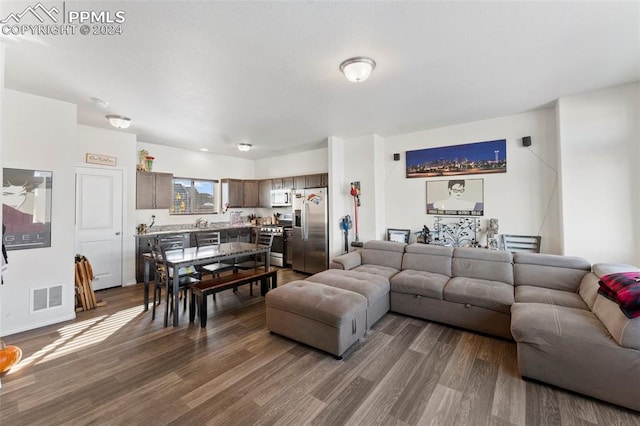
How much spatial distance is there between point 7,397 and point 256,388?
74.4 inches

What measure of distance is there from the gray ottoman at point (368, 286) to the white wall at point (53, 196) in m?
3.23

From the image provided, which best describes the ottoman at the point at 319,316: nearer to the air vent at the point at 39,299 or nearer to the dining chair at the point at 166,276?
the dining chair at the point at 166,276

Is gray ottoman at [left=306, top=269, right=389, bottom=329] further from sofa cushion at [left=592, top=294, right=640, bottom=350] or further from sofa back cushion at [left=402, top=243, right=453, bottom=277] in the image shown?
sofa cushion at [left=592, top=294, right=640, bottom=350]

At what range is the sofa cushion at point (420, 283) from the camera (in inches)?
125

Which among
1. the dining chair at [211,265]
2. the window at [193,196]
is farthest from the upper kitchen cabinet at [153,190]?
the dining chair at [211,265]

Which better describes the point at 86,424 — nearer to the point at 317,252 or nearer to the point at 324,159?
the point at 317,252

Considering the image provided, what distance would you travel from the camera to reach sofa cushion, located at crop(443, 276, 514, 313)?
2.77 metres

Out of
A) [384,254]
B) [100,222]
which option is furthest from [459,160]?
[100,222]

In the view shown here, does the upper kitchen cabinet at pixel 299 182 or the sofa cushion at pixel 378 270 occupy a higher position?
the upper kitchen cabinet at pixel 299 182

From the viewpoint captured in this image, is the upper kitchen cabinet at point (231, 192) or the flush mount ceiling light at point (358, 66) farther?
the upper kitchen cabinet at point (231, 192)

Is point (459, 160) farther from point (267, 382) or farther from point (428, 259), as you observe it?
point (267, 382)

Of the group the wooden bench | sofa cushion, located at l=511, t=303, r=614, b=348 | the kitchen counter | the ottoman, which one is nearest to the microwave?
the kitchen counter

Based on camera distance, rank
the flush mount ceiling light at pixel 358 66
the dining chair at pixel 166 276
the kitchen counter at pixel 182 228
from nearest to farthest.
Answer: the flush mount ceiling light at pixel 358 66, the dining chair at pixel 166 276, the kitchen counter at pixel 182 228

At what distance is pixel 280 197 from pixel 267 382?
15.6ft
